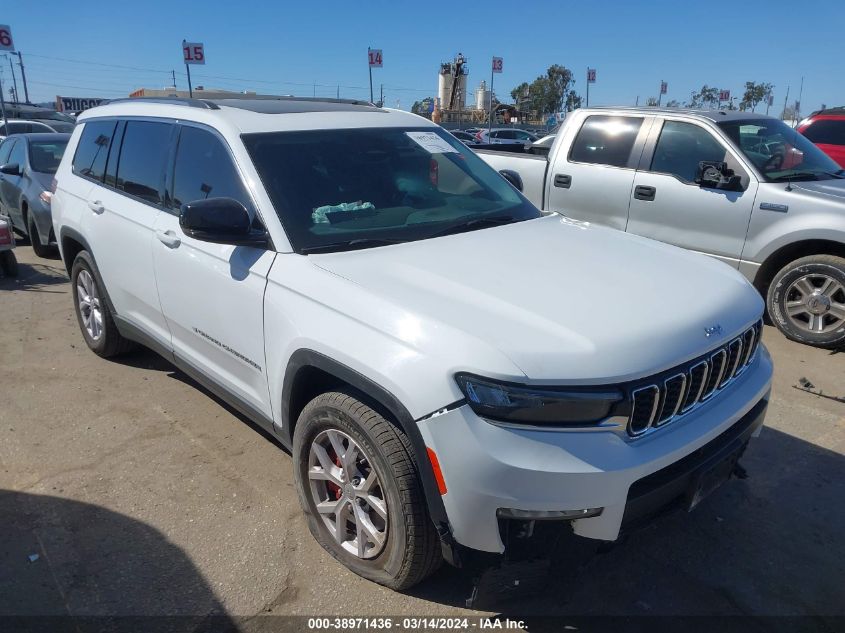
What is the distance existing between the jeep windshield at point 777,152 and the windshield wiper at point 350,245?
419 centimetres

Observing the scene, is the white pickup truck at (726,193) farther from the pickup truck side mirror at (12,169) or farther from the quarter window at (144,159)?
the pickup truck side mirror at (12,169)

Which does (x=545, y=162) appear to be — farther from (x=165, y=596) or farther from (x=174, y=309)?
(x=165, y=596)

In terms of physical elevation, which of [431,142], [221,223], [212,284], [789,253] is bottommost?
[789,253]

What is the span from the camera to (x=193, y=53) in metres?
16.4

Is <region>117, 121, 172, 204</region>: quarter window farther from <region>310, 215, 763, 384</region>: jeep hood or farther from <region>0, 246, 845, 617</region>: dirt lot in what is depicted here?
<region>310, 215, 763, 384</region>: jeep hood

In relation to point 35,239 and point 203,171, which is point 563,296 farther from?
point 35,239

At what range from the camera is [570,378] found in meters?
2.12

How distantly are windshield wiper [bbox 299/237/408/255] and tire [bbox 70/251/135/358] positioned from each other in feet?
7.92

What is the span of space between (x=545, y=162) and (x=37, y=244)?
21.8 feet

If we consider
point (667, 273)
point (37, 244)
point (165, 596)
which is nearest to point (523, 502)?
point (667, 273)

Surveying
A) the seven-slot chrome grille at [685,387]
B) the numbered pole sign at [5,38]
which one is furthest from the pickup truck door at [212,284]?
the numbered pole sign at [5,38]

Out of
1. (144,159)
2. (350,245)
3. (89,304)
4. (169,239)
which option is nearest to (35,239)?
(89,304)

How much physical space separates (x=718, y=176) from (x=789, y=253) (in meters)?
0.89

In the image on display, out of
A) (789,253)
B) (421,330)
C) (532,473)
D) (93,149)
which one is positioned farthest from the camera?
(789,253)
